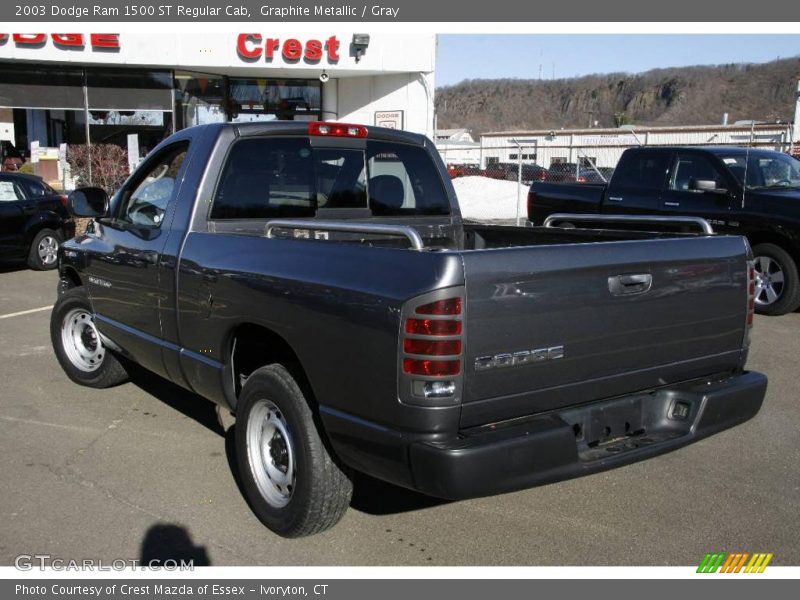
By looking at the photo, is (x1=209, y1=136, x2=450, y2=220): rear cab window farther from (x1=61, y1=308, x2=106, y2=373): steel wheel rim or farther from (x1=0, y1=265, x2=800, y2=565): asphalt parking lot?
(x1=61, y1=308, x2=106, y2=373): steel wheel rim

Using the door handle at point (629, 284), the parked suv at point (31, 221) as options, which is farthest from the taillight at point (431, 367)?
the parked suv at point (31, 221)

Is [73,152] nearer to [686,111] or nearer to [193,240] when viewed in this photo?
[193,240]

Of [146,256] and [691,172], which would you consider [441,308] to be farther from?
[691,172]

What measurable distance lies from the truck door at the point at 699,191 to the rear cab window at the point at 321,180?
17.6 ft

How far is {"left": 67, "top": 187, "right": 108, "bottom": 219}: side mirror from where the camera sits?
5.29m

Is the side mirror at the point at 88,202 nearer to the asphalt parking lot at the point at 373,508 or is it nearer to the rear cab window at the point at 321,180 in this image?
the asphalt parking lot at the point at 373,508

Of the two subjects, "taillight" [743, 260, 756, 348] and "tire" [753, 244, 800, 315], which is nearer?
"taillight" [743, 260, 756, 348]

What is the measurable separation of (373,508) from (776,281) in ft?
22.4

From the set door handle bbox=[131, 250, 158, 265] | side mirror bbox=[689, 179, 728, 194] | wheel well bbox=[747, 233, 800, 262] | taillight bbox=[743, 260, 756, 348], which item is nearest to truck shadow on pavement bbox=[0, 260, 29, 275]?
door handle bbox=[131, 250, 158, 265]

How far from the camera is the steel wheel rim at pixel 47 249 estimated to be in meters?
11.7

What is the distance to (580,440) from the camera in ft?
10.6

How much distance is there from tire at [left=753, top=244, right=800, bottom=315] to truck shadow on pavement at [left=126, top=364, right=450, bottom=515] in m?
6.42

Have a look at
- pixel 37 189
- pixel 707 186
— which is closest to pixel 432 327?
pixel 707 186

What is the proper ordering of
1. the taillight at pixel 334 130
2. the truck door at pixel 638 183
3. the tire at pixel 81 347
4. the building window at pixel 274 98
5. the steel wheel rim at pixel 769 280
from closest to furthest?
the taillight at pixel 334 130 < the tire at pixel 81 347 < the steel wheel rim at pixel 769 280 < the truck door at pixel 638 183 < the building window at pixel 274 98
